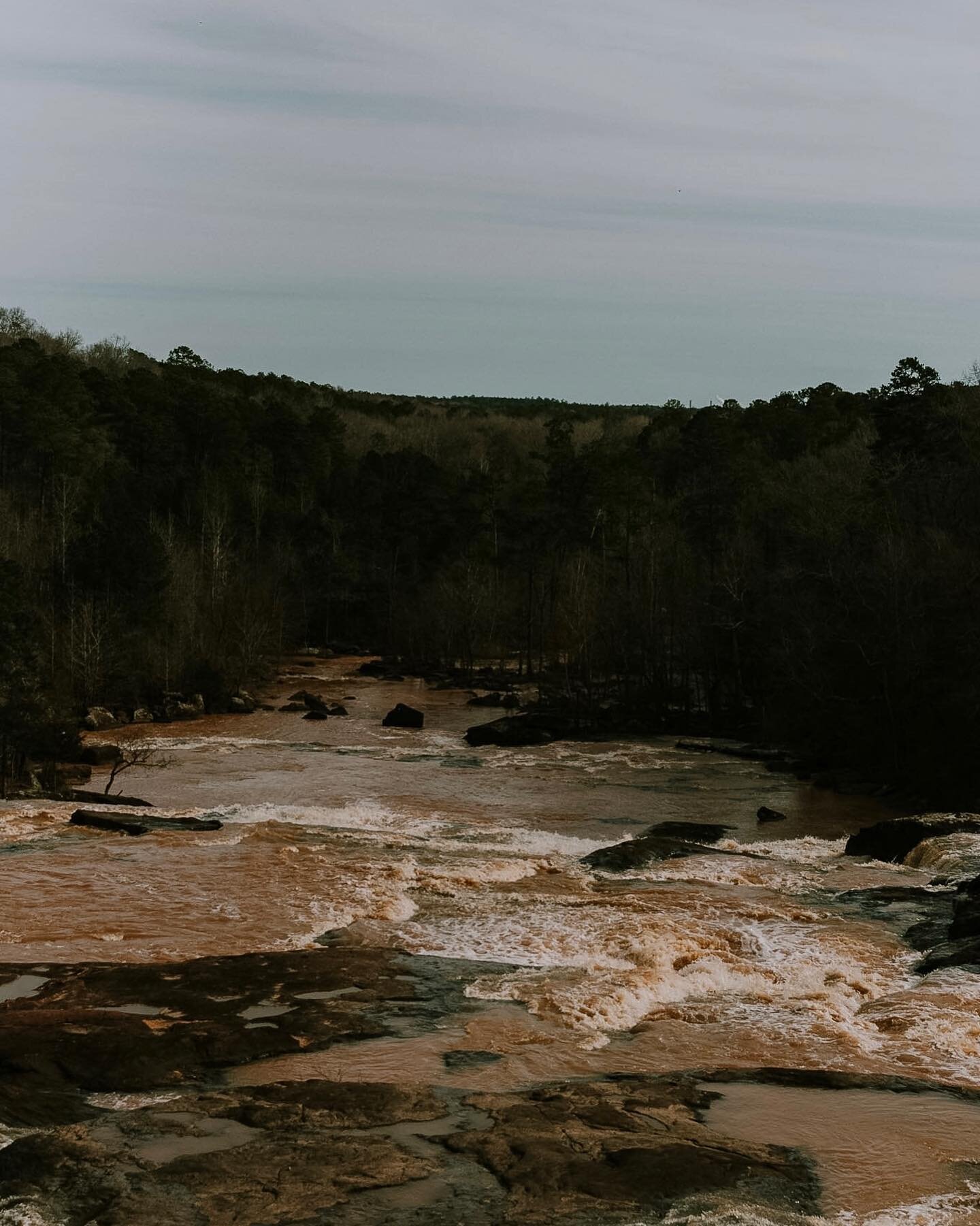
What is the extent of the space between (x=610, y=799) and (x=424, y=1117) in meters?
24.6

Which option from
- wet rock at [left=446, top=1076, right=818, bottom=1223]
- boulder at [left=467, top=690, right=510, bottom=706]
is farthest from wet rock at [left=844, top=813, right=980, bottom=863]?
boulder at [left=467, top=690, right=510, bottom=706]

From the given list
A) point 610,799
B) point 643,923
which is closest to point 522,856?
point 643,923

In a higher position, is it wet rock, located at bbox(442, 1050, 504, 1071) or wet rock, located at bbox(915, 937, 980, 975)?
wet rock, located at bbox(442, 1050, 504, 1071)

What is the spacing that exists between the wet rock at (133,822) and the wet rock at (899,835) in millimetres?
14298

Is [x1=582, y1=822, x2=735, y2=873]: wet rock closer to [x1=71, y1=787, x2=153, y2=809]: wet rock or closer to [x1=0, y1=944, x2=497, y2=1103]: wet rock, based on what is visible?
[x1=0, y1=944, x2=497, y2=1103]: wet rock

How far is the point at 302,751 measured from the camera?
45219mm

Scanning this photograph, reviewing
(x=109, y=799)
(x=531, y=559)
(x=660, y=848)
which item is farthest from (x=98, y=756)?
(x=531, y=559)

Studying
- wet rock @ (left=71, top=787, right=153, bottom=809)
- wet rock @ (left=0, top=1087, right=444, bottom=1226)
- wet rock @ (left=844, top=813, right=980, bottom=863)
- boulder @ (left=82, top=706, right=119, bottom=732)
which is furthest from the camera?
boulder @ (left=82, top=706, right=119, bottom=732)

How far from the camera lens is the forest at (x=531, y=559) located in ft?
Answer: 129

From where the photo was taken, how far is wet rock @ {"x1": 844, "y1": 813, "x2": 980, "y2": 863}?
28656mm

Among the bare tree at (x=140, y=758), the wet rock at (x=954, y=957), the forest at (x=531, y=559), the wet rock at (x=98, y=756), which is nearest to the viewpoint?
the wet rock at (x=954, y=957)

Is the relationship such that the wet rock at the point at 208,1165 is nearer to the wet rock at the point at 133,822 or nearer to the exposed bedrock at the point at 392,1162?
the exposed bedrock at the point at 392,1162

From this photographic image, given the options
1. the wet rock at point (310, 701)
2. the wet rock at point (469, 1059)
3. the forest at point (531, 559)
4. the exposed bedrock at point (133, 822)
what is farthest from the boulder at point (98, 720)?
the wet rock at point (469, 1059)

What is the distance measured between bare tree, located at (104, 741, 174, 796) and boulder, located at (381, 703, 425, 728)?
9829mm
